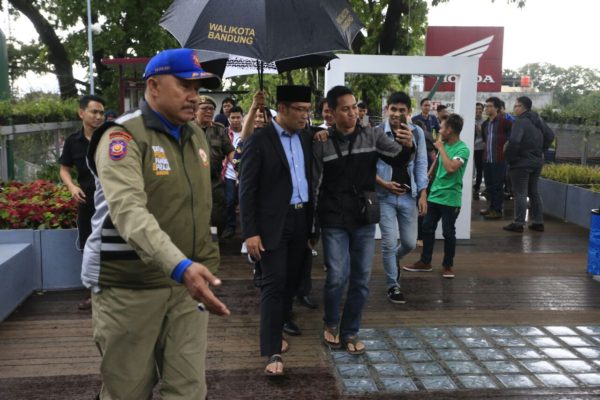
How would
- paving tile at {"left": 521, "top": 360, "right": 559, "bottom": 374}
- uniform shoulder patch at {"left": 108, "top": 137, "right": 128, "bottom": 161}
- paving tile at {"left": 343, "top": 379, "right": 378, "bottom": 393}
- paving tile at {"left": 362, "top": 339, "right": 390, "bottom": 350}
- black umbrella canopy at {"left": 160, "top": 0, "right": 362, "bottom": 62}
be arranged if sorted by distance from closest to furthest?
uniform shoulder patch at {"left": 108, "top": 137, "right": 128, "bottom": 161}, black umbrella canopy at {"left": 160, "top": 0, "right": 362, "bottom": 62}, paving tile at {"left": 343, "top": 379, "right": 378, "bottom": 393}, paving tile at {"left": 521, "top": 360, "right": 559, "bottom": 374}, paving tile at {"left": 362, "top": 339, "right": 390, "bottom": 350}

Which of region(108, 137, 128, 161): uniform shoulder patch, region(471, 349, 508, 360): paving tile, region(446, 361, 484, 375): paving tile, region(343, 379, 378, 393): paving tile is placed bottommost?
region(343, 379, 378, 393): paving tile

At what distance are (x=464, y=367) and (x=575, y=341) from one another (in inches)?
47.7

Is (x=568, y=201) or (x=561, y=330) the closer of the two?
(x=561, y=330)

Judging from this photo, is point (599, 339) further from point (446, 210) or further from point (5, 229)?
point (5, 229)

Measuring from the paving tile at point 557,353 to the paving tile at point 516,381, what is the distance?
562mm

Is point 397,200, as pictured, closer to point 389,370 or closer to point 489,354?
point 489,354

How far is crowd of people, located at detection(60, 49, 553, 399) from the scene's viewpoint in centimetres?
270

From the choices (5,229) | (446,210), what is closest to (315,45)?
(446,210)

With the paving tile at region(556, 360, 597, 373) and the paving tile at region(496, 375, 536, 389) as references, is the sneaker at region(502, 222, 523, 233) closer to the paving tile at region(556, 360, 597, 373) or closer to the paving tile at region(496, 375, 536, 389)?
the paving tile at region(556, 360, 597, 373)

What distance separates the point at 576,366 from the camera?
472 cm

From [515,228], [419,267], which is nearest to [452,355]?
[419,267]

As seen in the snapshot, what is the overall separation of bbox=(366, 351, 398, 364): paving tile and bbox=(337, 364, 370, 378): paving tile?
0.16 meters

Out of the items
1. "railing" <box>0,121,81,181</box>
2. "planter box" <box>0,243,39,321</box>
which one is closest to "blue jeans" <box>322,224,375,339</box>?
"planter box" <box>0,243,39,321</box>

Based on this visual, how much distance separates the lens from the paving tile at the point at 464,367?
15.1ft
